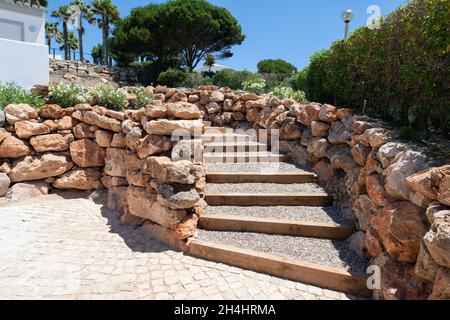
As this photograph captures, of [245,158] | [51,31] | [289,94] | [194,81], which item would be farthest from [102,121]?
[51,31]

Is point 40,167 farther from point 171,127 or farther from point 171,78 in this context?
point 171,78

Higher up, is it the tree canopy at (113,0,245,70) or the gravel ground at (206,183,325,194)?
the tree canopy at (113,0,245,70)

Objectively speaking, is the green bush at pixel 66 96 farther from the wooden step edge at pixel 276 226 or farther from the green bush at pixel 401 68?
the green bush at pixel 401 68

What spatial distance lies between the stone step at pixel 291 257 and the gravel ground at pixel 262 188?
2.42ft

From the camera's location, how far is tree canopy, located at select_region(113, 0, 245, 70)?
1725 cm

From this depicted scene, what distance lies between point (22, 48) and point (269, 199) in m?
8.38

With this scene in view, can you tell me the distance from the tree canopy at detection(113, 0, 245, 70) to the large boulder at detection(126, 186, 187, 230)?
52.6ft

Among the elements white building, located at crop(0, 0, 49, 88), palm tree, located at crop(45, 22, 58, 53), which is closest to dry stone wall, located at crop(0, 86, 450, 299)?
white building, located at crop(0, 0, 49, 88)

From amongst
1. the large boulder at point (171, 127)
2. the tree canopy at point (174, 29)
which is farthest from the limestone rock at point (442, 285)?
the tree canopy at point (174, 29)

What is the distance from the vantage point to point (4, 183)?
4480 millimetres

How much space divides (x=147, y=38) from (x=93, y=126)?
14449mm

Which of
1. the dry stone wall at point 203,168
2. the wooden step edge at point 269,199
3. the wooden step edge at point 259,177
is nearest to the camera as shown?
the dry stone wall at point 203,168

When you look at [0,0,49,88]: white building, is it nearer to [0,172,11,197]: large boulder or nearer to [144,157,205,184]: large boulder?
[0,172,11,197]: large boulder

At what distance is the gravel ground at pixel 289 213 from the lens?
10.6 feet
